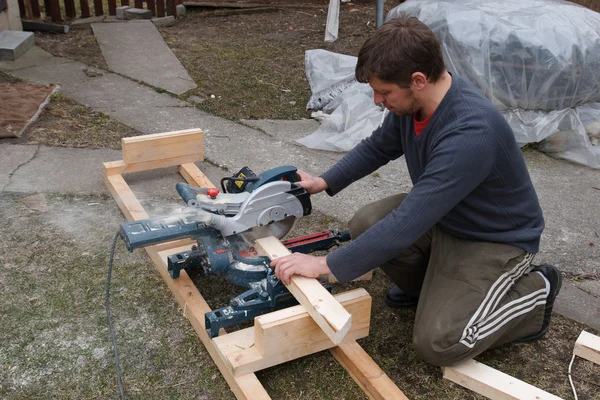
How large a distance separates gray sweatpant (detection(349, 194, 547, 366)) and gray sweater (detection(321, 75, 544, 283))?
0.07 m

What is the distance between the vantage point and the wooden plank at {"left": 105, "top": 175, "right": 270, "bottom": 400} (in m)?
2.30

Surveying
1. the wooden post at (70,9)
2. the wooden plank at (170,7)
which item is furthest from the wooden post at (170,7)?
the wooden post at (70,9)

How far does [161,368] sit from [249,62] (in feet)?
14.8

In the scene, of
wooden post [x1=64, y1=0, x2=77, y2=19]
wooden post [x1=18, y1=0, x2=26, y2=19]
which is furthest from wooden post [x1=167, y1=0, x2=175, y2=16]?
wooden post [x1=18, y1=0, x2=26, y2=19]

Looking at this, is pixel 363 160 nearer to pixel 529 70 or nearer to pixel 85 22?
pixel 529 70

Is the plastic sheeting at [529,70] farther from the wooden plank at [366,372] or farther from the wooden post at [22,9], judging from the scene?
the wooden post at [22,9]

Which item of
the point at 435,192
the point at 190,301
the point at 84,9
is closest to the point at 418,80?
the point at 435,192

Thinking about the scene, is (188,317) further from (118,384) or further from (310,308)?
(310,308)

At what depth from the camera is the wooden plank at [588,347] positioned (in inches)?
103

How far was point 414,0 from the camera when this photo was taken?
5109mm

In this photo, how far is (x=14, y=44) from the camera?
237 inches

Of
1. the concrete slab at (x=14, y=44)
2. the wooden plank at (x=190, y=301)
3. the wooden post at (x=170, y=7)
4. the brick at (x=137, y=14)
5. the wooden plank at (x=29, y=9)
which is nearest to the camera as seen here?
the wooden plank at (x=190, y=301)

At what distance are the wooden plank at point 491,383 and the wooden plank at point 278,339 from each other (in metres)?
0.44

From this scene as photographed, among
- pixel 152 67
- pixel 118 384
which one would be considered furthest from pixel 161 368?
pixel 152 67
